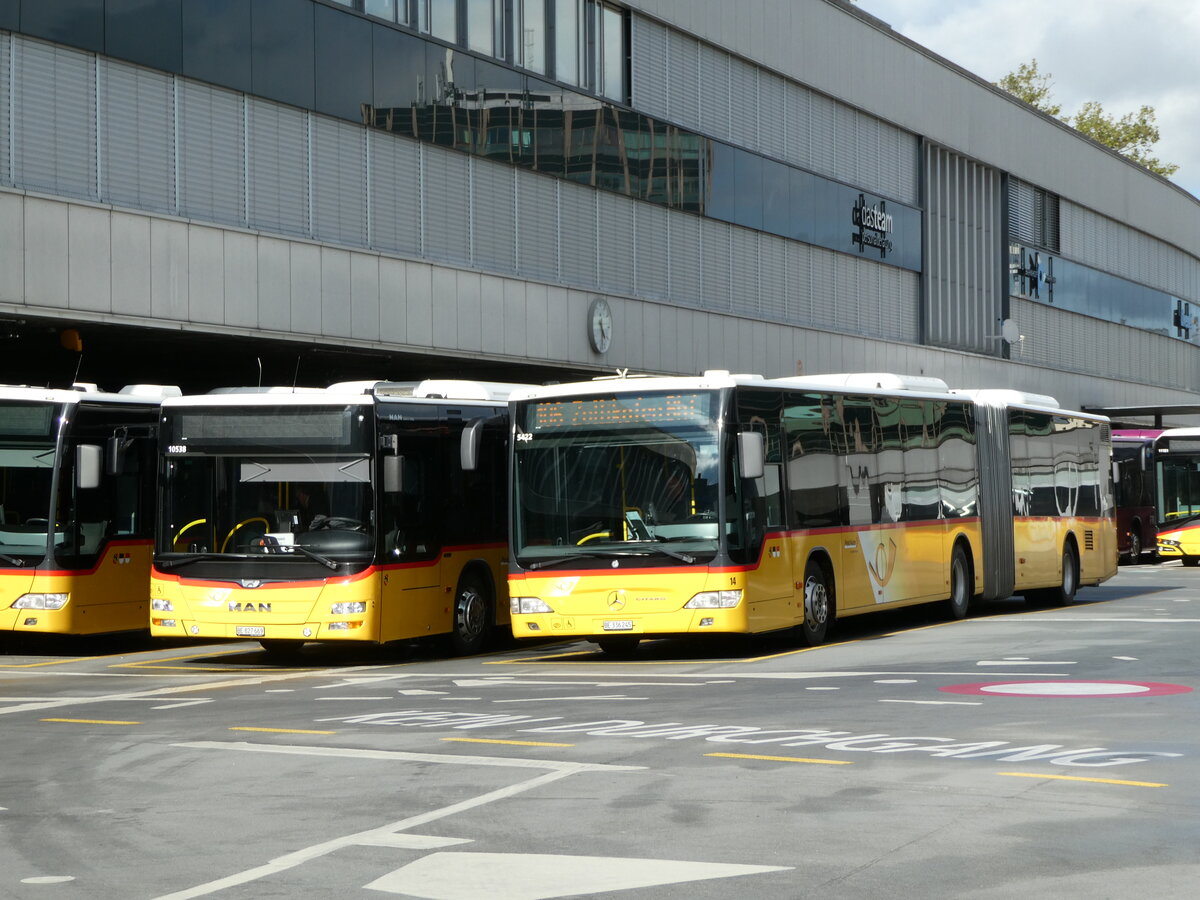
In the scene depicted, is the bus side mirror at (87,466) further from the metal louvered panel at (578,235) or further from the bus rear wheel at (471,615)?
the metal louvered panel at (578,235)

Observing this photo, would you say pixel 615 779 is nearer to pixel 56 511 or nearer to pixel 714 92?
pixel 56 511

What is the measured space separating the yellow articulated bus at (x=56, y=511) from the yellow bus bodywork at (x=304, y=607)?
5.20 feet

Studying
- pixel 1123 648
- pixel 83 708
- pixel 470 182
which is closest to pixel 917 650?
pixel 1123 648

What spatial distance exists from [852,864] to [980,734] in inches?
177

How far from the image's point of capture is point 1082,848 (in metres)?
7.95

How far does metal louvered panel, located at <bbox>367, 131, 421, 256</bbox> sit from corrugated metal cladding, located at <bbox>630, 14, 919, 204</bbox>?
7.89m

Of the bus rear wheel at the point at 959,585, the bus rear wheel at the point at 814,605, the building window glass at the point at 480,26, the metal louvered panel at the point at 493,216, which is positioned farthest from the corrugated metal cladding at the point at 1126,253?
the bus rear wheel at the point at 814,605

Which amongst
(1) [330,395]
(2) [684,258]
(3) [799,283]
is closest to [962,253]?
(3) [799,283]

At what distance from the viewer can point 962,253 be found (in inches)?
2158

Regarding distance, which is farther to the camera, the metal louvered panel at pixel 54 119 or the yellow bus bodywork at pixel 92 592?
the metal louvered panel at pixel 54 119

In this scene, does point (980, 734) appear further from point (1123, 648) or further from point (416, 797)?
point (1123, 648)

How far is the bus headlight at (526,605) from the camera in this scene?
61.2ft

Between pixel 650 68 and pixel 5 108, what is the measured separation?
678 inches

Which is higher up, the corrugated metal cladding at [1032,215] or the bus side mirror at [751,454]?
the corrugated metal cladding at [1032,215]
